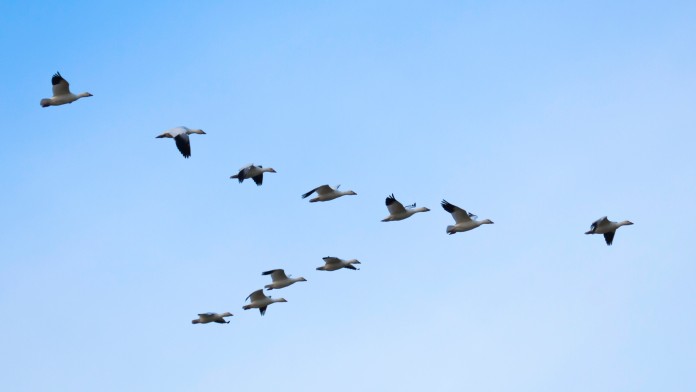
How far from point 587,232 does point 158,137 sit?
952 cm

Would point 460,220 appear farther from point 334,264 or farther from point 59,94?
point 59,94

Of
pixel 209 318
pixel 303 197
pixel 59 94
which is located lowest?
pixel 209 318

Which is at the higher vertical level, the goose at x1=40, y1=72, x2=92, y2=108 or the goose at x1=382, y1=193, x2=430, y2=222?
the goose at x1=40, y1=72, x2=92, y2=108

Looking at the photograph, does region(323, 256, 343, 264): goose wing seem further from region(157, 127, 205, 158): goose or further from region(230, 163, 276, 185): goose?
region(157, 127, 205, 158): goose

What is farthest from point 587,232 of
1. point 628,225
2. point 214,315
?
point 214,315

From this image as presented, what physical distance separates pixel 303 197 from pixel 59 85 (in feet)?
19.7

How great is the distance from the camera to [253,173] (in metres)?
41.5

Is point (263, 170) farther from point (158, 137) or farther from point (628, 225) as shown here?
point (628, 225)

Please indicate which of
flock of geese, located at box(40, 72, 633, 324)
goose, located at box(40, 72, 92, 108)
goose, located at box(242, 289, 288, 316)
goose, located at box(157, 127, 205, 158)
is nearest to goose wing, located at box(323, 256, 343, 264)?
flock of geese, located at box(40, 72, 633, 324)

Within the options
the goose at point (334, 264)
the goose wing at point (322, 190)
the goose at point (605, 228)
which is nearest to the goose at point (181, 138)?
the goose wing at point (322, 190)

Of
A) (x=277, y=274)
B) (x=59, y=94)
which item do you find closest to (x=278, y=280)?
(x=277, y=274)

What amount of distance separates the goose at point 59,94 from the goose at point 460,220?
344 inches

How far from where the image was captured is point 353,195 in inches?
1610

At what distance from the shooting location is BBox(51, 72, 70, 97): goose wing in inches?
1544
